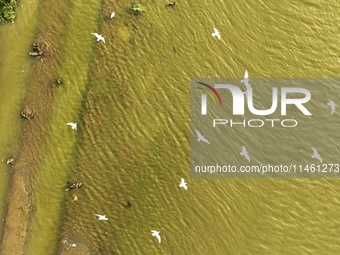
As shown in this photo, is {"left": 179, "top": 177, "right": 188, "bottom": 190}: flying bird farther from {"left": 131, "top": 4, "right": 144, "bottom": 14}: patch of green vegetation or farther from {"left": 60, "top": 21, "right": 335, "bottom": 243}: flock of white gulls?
{"left": 131, "top": 4, "right": 144, "bottom": 14}: patch of green vegetation

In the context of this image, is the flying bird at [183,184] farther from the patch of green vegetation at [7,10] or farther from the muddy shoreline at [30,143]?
the patch of green vegetation at [7,10]

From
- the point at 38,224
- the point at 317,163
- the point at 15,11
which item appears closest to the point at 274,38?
the point at 317,163

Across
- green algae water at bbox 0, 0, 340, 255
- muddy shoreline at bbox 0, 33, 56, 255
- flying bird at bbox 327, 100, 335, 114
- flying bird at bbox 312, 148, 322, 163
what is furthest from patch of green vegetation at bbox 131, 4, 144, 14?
flying bird at bbox 312, 148, 322, 163

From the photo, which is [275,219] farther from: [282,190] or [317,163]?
[317,163]

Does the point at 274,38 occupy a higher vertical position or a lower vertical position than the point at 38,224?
higher

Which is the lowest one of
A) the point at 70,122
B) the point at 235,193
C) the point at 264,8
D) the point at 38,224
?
the point at 38,224

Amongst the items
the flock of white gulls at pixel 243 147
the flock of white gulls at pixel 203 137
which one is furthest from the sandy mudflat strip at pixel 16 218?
the flock of white gulls at pixel 243 147

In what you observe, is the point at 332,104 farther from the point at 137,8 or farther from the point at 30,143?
the point at 30,143
